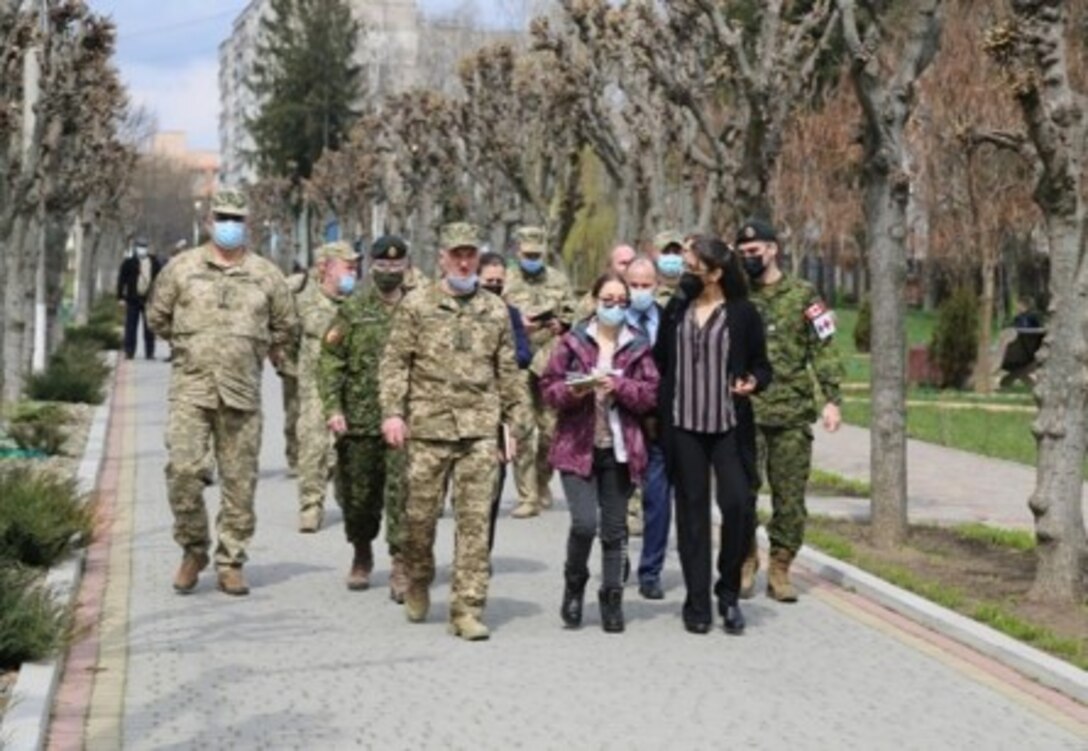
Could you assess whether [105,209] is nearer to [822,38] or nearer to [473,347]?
[822,38]

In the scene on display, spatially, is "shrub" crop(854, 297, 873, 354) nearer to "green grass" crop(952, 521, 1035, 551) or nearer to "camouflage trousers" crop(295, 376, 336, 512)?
"green grass" crop(952, 521, 1035, 551)

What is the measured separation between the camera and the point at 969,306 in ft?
108

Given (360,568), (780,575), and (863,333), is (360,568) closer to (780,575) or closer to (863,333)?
(780,575)

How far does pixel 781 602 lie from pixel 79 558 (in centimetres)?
389

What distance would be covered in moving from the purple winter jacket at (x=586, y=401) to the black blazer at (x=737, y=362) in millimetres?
95

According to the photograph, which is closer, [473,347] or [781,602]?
[473,347]

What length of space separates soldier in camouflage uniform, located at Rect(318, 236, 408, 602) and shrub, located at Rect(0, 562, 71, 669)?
244 cm

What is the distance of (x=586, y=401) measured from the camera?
9.81 metres

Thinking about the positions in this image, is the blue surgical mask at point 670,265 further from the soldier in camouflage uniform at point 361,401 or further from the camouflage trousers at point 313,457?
the camouflage trousers at point 313,457

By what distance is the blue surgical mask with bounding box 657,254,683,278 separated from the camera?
499 inches

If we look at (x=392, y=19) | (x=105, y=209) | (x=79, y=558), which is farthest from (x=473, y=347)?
(x=392, y=19)

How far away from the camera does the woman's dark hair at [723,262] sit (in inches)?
384

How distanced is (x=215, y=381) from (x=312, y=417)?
3480 mm

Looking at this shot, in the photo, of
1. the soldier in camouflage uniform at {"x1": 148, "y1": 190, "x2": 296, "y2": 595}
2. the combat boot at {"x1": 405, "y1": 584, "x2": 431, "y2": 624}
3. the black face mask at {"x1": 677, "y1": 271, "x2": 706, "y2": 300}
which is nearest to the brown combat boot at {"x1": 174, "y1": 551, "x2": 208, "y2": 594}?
the soldier in camouflage uniform at {"x1": 148, "y1": 190, "x2": 296, "y2": 595}
